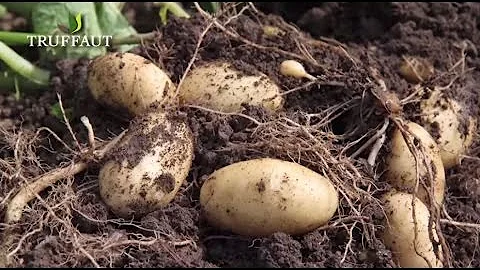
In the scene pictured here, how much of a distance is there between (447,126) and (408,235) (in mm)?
469

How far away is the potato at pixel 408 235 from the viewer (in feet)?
6.04

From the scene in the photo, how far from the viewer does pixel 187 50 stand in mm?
2285

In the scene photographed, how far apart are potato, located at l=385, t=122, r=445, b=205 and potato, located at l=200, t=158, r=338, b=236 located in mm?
247

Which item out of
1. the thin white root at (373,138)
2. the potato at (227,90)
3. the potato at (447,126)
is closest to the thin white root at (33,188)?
the potato at (227,90)

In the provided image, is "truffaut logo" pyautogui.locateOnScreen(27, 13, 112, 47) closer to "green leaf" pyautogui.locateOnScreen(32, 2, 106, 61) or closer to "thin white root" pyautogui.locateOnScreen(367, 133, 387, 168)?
"green leaf" pyautogui.locateOnScreen(32, 2, 106, 61)

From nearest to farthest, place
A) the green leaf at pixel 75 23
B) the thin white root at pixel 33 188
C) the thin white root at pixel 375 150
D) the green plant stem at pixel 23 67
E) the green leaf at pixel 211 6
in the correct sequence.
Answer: the thin white root at pixel 33 188 → the thin white root at pixel 375 150 → the green plant stem at pixel 23 67 → the green leaf at pixel 75 23 → the green leaf at pixel 211 6

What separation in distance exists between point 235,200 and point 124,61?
0.58 metres

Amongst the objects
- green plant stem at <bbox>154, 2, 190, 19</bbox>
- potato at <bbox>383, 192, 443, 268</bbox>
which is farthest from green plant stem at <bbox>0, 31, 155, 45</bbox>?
potato at <bbox>383, 192, 443, 268</bbox>

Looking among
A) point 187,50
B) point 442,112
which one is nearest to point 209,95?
point 187,50

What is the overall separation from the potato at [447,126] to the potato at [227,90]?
1.46 feet

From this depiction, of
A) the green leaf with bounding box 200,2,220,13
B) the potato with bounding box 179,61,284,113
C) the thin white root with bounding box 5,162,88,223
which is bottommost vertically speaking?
the thin white root with bounding box 5,162,88,223

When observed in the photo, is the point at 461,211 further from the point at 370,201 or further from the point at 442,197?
the point at 370,201

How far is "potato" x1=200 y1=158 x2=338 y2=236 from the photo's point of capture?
1.79 meters

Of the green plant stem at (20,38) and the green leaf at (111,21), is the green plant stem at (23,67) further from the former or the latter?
the green leaf at (111,21)
